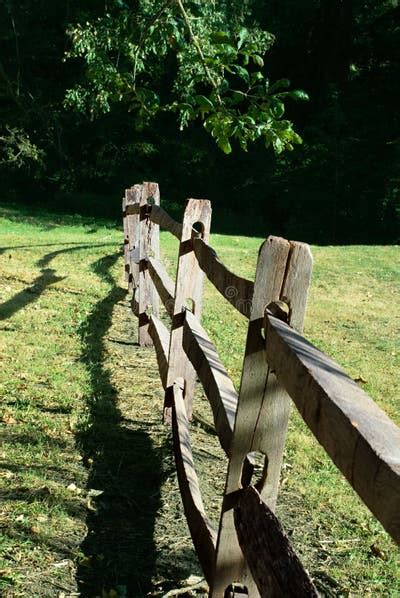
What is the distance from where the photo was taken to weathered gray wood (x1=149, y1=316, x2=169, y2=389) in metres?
4.93

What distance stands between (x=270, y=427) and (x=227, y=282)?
872mm

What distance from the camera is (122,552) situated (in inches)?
131

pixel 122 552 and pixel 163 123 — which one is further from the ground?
pixel 163 123

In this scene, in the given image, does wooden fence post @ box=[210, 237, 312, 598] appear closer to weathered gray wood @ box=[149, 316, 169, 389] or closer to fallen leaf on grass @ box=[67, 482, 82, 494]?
fallen leaf on grass @ box=[67, 482, 82, 494]

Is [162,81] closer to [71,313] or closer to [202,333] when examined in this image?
[71,313]

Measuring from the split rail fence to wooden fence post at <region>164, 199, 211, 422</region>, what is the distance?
57cm

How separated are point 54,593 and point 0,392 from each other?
2.71 metres

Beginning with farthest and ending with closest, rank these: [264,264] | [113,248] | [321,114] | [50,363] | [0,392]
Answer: [321,114] → [113,248] → [50,363] → [0,392] → [264,264]

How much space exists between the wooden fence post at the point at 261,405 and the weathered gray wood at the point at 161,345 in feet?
7.57

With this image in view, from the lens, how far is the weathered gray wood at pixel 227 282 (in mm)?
2677

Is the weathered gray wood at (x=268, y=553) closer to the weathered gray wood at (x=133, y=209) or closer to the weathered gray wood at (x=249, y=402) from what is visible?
the weathered gray wood at (x=249, y=402)

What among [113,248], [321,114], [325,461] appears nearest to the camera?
[325,461]

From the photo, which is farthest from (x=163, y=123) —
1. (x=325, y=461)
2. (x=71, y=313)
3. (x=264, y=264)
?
(x=264, y=264)

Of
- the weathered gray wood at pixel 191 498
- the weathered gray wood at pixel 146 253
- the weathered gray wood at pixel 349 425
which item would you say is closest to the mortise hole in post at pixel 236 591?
the weathered gray wood at pixel 191 498
